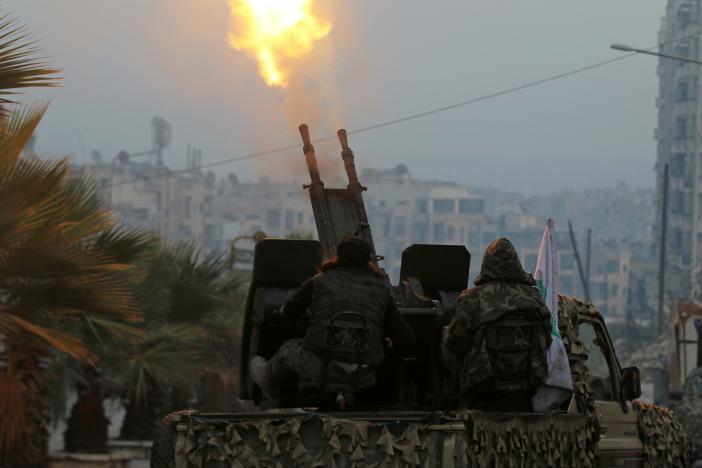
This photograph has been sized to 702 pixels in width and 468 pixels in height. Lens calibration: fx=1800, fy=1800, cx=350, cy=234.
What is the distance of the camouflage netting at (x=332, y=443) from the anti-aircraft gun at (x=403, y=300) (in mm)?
1417

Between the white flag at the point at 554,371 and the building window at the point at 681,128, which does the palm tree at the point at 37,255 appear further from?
the building window at the point at 681,128

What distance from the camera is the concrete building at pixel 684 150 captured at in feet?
433

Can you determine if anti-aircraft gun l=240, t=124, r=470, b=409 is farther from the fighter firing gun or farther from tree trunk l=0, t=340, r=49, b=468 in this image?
tree trunk l=0, t=340, r=49, b=468

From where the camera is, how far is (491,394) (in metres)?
10.1

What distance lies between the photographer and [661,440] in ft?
38.5

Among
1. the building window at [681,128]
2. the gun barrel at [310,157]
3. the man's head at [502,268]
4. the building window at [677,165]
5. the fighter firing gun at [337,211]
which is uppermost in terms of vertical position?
the building window at [681,128]

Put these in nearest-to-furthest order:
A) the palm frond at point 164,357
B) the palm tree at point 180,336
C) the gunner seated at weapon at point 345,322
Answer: the gunner seated at weapon at point 345,322
the palm frond at point 164,357
the palm tree at point 180,336

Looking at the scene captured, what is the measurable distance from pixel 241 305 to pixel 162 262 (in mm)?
6252

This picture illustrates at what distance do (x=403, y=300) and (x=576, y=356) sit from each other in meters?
1.16

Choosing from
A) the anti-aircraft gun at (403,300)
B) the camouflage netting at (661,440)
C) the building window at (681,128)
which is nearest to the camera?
the anti-aircraft gun at (403,300)

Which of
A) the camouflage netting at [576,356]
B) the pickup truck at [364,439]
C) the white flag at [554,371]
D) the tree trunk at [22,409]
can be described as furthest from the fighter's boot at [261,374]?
the tree trunk at [22,409]

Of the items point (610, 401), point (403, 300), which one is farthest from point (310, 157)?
point (610, 401)

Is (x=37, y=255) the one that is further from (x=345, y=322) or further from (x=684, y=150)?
(x=684, y=150)

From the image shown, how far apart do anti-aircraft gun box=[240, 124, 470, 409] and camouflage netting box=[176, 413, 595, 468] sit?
1.42 meters
